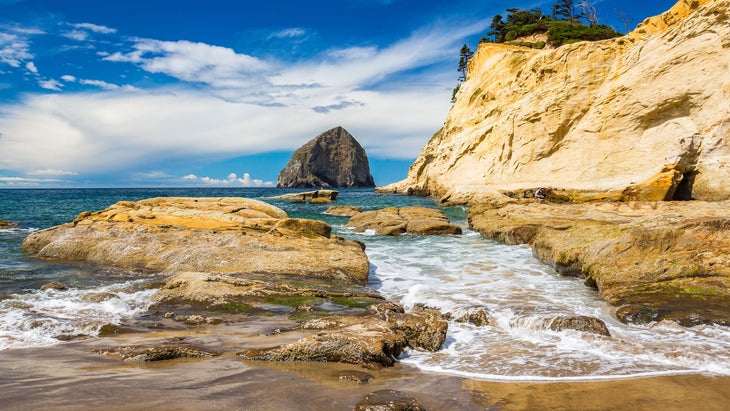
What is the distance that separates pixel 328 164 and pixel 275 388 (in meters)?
137

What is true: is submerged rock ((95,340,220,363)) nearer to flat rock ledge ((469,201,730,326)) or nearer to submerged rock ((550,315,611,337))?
submerged rock ((550,315,611,337))

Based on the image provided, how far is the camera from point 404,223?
20812 millimetres

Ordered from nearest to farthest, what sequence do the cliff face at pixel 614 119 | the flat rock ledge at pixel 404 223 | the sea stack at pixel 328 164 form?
the flat rock ledge at pixel 404 223, the cliff face at pixel 614 119, the sea stack at pixel 328 164

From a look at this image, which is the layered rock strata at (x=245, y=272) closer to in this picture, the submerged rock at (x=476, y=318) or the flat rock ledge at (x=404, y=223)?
the submerged rock at (x=476, y=318)

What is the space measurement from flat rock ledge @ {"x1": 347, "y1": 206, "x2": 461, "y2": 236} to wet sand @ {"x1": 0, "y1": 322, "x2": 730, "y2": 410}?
1515 cm

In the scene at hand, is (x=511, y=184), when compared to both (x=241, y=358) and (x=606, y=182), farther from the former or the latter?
(x=241, y=358)

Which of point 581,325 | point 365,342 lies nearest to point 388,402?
point 365,342

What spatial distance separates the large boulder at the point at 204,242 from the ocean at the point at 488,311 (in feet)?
2.29

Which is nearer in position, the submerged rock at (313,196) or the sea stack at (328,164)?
the submerged rock at (313,196)

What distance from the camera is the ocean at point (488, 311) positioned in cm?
481

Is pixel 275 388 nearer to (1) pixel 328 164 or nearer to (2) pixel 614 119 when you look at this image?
(2) pixel 614 119

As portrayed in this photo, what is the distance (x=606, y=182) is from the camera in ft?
92.5

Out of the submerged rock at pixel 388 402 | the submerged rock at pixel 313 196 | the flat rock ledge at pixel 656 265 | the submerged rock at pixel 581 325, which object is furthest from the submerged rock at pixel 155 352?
the submerged rock at pixel 313 196

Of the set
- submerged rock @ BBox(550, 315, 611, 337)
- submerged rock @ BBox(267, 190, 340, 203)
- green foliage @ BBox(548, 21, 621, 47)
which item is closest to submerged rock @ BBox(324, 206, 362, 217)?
submerged rock @ BBox(267, 190, 340, 203)
